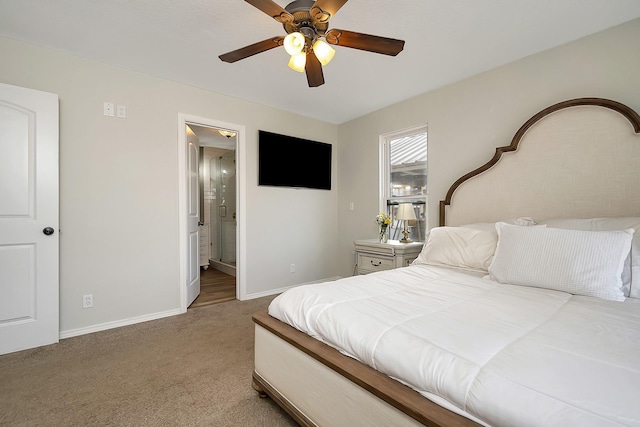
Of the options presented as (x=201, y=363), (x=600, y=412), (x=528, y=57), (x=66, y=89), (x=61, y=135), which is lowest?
(x=201, y=363)

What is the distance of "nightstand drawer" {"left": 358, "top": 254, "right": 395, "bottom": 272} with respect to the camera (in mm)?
3100

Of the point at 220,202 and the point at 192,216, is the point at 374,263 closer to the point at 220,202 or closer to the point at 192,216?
the point at 192,216

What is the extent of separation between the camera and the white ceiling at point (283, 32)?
1932mm

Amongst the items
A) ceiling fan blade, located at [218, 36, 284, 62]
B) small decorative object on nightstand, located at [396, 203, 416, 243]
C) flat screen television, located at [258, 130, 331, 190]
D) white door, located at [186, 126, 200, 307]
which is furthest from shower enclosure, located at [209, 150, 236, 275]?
ceiling fan blade, located at [218, 36, 284, 62]

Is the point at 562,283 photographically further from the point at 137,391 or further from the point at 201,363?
the point at 137,391

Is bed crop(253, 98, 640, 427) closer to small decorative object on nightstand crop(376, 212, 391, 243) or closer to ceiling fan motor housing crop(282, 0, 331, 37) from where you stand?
small decorative object on nightstand crop(376, 212, 391, 243)

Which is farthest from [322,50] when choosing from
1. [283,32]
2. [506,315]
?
[506,315]

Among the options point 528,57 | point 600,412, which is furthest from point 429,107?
point 600,412

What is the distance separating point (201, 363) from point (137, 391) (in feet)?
1.36

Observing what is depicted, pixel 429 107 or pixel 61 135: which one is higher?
pixel 429 107

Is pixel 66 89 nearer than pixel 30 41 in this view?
No

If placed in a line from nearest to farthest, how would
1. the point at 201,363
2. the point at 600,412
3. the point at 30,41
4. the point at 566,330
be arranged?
the point at 600,412 < the point at 566,330 < the point at 201,363 < the point at 30,41

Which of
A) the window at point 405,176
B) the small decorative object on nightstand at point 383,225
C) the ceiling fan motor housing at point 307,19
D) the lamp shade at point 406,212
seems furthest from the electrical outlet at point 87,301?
the window at point 405,176

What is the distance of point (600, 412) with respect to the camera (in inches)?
26.2
